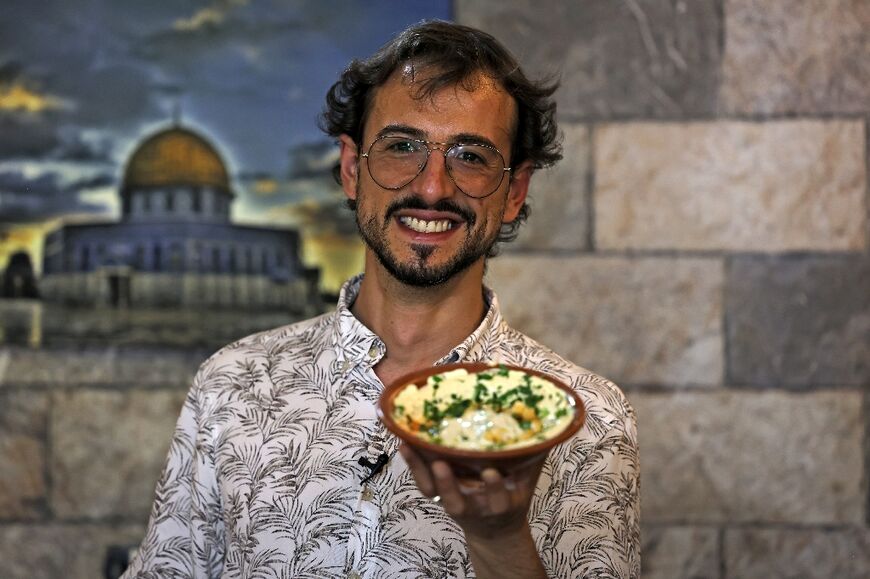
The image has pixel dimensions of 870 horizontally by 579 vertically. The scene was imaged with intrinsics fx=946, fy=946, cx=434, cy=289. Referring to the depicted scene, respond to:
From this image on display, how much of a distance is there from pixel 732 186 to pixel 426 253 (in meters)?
1.27

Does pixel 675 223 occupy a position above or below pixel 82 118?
below

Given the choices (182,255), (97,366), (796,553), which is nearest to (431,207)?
(182,255)

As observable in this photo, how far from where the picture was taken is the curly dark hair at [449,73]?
1812mm

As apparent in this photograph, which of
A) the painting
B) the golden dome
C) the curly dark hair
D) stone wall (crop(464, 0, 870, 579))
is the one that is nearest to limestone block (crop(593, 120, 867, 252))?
stone wall (crop(464, 0, 870, 579))

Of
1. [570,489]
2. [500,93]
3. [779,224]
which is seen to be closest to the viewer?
[570,489]

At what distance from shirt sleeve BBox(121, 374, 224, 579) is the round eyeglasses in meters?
0.59

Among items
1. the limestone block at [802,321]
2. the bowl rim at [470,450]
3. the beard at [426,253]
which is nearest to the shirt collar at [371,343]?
the beard at [426,253]

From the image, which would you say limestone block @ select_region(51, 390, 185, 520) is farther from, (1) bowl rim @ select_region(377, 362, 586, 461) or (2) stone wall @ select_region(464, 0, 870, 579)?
(1) bowl rim @ select_region(377, 362, 586, 461)

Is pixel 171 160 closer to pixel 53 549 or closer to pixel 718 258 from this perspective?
pixel 53 549

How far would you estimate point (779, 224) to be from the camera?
2.62 metres

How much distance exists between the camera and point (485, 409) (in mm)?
1293

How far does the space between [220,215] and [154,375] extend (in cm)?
51

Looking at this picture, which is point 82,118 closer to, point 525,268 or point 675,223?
point 525,268

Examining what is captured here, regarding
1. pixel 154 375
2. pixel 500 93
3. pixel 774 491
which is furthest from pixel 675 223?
pixel 154 375
